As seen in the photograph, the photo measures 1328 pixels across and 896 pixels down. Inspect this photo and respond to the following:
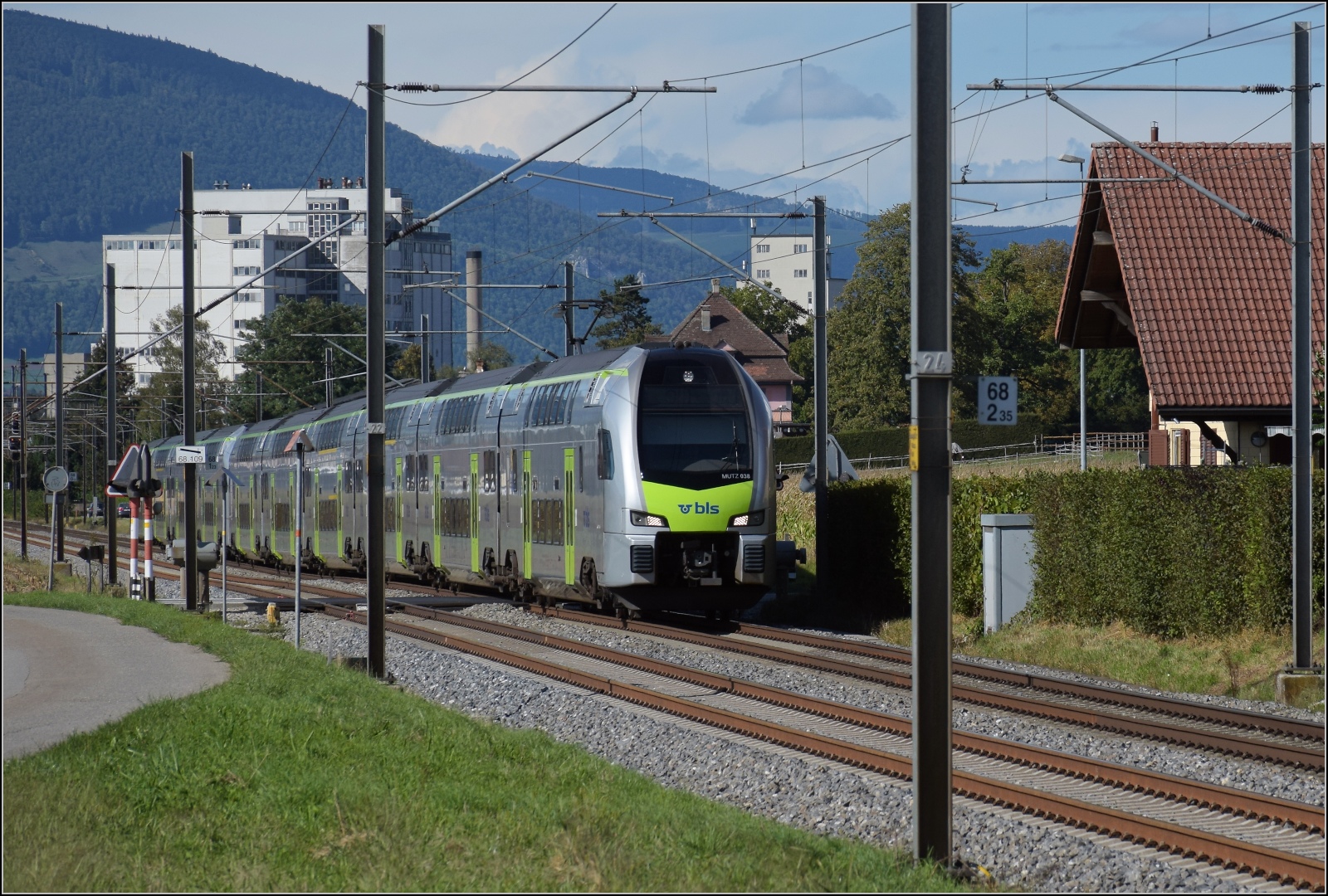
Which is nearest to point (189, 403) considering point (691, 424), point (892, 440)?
point (691, 424)

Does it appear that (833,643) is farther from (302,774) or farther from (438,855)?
(438,855)

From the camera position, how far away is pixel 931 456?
8320 mm

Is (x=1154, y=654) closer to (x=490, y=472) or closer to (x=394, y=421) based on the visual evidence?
(x=490, y=472)

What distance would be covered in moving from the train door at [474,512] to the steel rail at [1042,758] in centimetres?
888

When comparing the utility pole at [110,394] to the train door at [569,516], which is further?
the utility pole at [110,394]

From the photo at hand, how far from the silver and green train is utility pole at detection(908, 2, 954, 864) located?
13513 mm

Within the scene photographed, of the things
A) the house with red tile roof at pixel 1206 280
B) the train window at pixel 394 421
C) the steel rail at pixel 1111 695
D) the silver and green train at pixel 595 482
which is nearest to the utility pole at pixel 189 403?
the silver and green train at pixel 595 482

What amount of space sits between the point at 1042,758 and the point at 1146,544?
840 cm

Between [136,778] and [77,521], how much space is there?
102970mm

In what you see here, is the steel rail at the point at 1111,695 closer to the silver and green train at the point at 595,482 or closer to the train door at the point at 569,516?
the silver and green train at the point at 595,482

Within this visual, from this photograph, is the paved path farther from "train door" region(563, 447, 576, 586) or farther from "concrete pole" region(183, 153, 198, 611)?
"train door" region(563, 447, 576, 586)

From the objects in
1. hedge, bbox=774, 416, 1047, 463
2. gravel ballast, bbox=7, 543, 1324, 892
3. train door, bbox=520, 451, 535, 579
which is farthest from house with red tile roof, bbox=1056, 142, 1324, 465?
hedge, bbox=774, 416, 1047, 463

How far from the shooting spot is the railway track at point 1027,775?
923cm

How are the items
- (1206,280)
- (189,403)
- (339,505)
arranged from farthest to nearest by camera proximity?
(339,505) < (189,403) < (1206,280)
